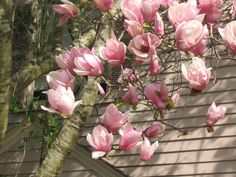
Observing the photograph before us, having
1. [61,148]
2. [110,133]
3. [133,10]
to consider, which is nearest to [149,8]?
[133,10]

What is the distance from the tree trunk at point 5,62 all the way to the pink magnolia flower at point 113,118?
4.30 ft

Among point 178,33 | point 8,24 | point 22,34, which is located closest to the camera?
point 178,33

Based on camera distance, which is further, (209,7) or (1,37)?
(1,37)

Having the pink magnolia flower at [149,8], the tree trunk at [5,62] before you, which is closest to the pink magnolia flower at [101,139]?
the pink magnolia flower at [149,8]

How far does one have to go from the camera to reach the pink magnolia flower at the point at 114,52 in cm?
273

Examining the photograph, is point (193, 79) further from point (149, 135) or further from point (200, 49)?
point (149, 135)

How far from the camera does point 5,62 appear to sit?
389 cm

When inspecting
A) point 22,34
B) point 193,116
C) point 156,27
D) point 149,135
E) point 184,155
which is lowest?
point 184,155

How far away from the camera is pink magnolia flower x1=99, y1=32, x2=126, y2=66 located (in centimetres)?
273

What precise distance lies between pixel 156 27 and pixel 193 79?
34 cm

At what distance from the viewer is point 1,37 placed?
3.92 metres

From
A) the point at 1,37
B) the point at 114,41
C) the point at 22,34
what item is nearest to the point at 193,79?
the point at 114,41

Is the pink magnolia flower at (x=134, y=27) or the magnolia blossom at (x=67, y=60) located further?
the magnolia blossom at (x=67, y=60)

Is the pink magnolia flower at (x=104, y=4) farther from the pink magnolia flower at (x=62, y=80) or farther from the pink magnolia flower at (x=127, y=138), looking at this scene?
the pink magnolia flower at (x=127, y=138)
